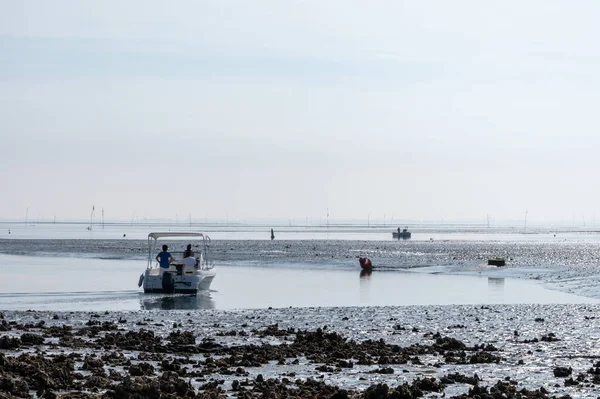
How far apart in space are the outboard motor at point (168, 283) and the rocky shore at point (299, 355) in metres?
9.62

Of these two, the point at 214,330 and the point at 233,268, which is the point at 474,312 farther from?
the point at 233,268

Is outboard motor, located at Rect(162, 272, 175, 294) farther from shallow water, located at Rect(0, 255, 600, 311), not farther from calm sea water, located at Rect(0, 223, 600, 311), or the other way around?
shallow water, located at Rect(0, 255, 600, 311)

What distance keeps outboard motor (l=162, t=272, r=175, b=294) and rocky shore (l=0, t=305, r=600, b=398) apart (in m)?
9.62

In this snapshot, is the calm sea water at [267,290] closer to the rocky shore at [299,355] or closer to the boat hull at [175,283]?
the boat hull at [175,283]

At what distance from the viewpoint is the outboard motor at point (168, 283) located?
137ft

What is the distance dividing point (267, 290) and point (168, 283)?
4.95 metres

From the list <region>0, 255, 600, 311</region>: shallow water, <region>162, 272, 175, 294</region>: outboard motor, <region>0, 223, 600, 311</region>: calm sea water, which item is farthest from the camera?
<region>162, 272, 175, 294</region>: outboard motor

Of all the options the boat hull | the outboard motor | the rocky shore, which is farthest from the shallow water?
the rocky shore

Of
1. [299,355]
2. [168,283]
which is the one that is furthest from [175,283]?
[299,355]

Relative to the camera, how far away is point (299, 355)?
2081cm

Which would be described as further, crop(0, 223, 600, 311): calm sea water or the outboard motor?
the outboard motor

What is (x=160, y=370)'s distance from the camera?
59.0ft

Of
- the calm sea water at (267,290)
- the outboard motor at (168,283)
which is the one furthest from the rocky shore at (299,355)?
the outboard motor at (168,283)

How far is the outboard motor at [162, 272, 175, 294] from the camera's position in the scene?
41.8 m
